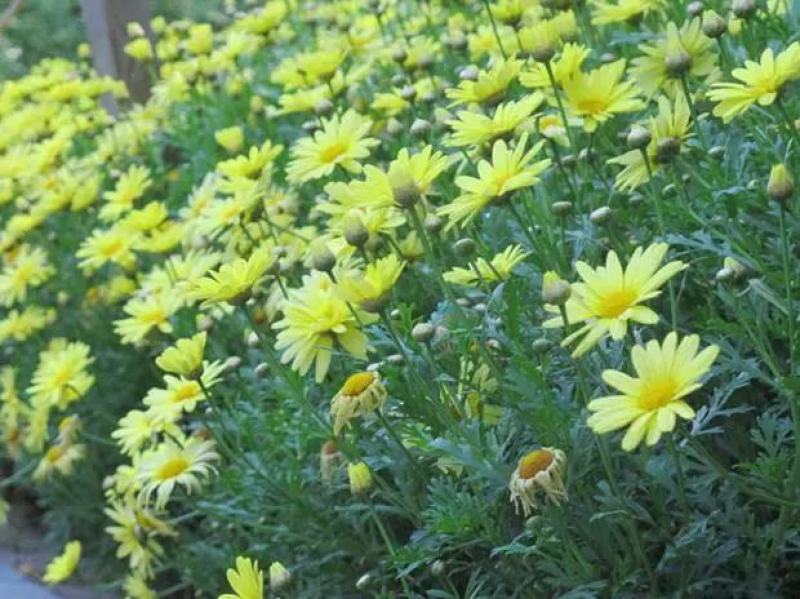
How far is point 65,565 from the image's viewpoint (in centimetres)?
400

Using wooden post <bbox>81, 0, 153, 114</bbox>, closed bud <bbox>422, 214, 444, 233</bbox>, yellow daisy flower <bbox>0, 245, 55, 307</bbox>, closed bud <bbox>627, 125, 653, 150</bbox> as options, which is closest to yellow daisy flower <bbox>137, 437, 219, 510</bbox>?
closed bud <bbox>422, 214, 444, 233</bbox>

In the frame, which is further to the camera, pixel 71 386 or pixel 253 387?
pixel 71 386

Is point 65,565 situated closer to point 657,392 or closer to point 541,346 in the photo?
point 541,346

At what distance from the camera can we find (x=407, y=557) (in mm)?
2434

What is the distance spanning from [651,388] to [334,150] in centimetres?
131

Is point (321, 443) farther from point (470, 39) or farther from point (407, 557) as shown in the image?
point (470, 39)

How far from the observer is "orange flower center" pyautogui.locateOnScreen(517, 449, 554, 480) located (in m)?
2.05

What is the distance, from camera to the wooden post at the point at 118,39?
630 cm

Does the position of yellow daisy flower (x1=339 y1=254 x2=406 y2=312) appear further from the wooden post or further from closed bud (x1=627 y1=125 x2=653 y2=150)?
the wooden post

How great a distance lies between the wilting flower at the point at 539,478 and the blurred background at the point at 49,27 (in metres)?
7.77

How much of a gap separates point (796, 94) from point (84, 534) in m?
2.59

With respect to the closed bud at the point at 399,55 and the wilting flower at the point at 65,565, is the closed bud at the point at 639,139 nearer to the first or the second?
the closed bud at the point at 399,55

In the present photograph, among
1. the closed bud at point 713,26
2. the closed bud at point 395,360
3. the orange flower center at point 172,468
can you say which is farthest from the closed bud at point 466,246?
the orange flower center at point 172,468

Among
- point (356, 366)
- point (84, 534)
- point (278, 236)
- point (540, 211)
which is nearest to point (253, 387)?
point (278, 236)
